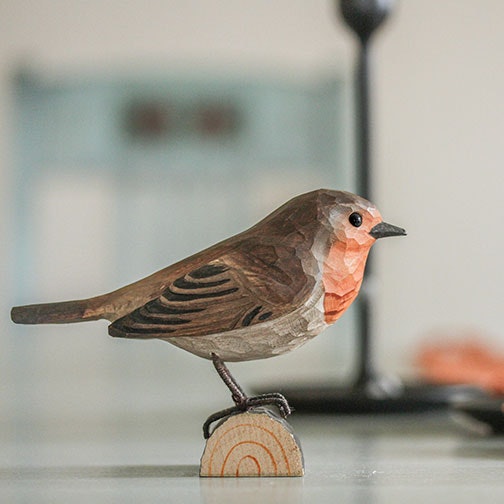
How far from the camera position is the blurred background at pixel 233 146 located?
11.9ft

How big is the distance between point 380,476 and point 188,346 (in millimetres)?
148

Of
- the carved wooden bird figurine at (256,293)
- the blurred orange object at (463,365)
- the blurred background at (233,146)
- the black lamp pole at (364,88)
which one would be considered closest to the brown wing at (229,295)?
the carved wooden bird figurine at (256,293)

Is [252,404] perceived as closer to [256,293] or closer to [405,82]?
[256,293]

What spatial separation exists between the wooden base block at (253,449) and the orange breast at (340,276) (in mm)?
77

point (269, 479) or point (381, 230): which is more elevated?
point (381, 230)

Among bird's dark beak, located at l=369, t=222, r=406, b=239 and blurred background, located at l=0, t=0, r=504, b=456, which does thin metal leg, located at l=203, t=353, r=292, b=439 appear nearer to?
bird's dark beak, located at l=369, t=222, r=406, b=239

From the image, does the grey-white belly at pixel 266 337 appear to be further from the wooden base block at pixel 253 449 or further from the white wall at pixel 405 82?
the white wall at pixel 405 82

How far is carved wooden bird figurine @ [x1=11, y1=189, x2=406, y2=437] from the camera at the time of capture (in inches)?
21.9

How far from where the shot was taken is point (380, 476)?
0.57m

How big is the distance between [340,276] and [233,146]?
125 inches

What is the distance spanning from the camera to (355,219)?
576mm

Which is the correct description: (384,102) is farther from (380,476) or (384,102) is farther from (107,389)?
(380,476)

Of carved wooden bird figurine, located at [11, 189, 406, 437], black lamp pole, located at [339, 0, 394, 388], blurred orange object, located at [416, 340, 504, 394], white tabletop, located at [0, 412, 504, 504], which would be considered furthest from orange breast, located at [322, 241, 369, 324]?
blurred orange object, located at [416, 340, 504, 394]

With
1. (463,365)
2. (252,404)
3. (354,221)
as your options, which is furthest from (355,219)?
(463,365)
